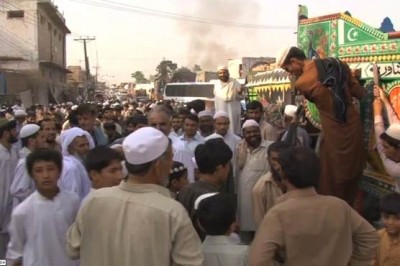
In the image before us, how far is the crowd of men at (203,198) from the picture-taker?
96.5 inches

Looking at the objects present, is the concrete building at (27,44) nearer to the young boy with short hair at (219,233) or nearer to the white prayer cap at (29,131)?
the white prayer cap at (29,131)

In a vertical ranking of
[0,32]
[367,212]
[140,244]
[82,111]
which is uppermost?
[0,32]

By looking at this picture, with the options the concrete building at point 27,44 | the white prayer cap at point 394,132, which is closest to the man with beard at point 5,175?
the white prayer cap at point 394,132

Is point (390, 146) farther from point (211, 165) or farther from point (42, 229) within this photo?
point (42, 229)

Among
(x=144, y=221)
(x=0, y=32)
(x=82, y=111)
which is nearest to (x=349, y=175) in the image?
(x=144, y=221)

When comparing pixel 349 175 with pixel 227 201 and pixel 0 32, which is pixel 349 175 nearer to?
pixel 227 201

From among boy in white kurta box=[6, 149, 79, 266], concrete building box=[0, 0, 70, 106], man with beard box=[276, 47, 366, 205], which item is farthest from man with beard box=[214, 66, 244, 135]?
concrete building box=[0, 0, 70, 106]

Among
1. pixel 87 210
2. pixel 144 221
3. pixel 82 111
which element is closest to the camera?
pixel 144 221

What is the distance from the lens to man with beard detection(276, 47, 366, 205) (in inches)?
156

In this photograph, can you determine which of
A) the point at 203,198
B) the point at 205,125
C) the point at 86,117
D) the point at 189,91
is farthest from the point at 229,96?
the point at 189,91

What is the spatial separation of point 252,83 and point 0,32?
28409 mm

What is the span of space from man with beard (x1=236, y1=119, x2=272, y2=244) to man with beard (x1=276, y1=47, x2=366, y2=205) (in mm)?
798

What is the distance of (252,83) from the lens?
13.9 m

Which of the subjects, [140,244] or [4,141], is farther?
[4,141]
